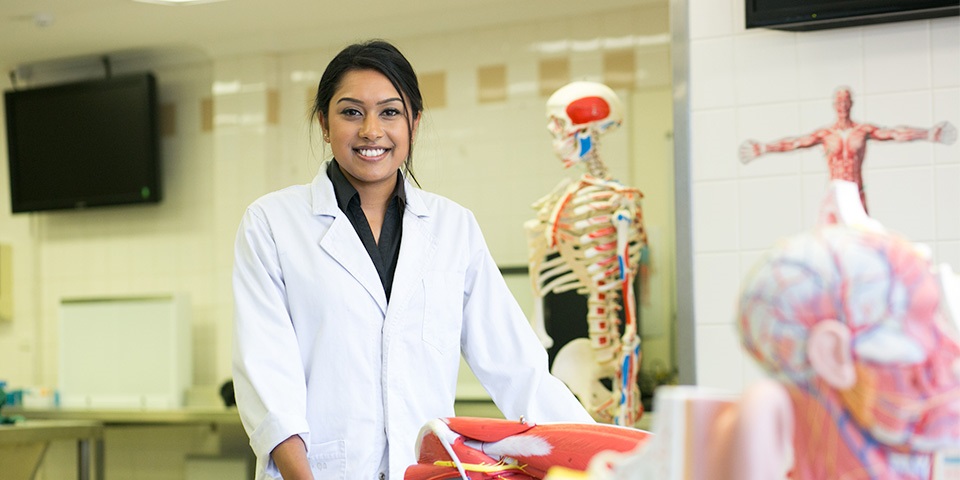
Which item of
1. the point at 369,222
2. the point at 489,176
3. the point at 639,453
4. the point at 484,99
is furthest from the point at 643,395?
the point at 639,453

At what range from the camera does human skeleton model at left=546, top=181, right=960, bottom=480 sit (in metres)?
0.63

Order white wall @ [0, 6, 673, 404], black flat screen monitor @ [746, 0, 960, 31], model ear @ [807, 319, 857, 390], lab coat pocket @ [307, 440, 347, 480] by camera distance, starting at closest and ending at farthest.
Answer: model ear @ [807, 319, 857, 390] < lab coat pocket @ [307, 440, 347, 480] < black flat screen monitor @ [746, 0, 960, 31] < white wall @ [0, 6, 673, 404]

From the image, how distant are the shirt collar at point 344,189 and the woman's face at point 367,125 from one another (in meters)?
0.06

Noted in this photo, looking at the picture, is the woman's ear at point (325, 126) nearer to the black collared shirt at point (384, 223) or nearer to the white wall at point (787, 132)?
the black collared shirt at point (384, 223)

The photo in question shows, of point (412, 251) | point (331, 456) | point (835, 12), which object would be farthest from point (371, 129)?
point (835, 12)

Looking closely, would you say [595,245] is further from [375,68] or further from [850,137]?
[375,68]

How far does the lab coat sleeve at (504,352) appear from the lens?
1709mm

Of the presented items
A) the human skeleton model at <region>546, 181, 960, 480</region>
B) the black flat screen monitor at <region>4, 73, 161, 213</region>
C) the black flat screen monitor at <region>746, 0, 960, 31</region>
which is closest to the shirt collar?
the black flat screen monitor at <region>746, 0, 960, 31</region>

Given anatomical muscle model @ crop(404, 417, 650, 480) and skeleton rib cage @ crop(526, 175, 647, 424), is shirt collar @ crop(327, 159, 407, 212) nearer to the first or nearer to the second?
anatomical muscle model @ crop(404, 417, 650, 480)

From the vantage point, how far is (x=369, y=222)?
1968mm

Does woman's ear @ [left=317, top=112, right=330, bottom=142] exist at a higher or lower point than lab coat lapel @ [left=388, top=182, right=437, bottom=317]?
higher

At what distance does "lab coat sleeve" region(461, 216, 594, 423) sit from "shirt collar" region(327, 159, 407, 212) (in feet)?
0.47

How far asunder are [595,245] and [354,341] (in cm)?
194

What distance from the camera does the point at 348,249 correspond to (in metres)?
1.86
